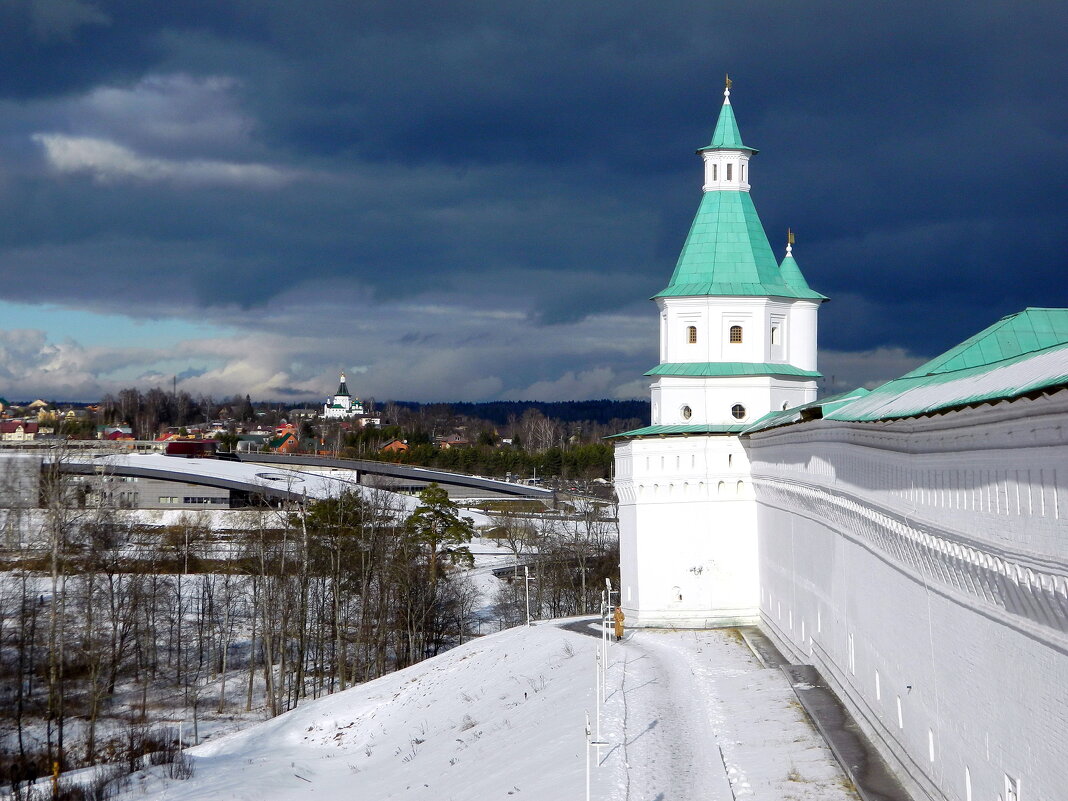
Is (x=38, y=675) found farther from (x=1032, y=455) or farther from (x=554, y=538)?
(x=1032, y=455)

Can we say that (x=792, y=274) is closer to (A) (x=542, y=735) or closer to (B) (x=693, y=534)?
(B) (x=693, y=534)

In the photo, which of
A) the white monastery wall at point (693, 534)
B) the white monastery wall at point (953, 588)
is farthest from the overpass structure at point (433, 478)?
the white monastery wall at point (953, 588)

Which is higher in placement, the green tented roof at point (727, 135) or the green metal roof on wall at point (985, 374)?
the green tented roof at point (727, 135)

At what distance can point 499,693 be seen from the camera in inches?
989

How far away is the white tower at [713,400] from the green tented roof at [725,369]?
0.03 m

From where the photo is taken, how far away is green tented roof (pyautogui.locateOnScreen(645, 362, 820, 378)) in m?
29.9

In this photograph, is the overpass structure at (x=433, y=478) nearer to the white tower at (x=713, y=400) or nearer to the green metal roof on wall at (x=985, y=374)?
the white tower at (x=713, y=400)

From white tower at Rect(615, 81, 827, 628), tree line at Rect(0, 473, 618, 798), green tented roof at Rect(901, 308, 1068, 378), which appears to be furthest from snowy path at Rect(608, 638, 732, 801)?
tree line at Rect(0, 473, 618, 798)

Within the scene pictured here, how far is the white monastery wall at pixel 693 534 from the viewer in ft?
93.8

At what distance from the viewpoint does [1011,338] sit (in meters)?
15.4

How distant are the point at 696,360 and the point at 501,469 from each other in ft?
251

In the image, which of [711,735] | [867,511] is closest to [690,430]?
[711,735]

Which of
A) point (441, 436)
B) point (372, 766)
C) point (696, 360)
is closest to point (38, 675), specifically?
point (372, 766)

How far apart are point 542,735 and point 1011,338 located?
10081 mm
